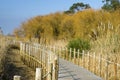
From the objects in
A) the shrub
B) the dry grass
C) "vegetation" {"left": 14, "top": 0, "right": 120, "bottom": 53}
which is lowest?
the dry grass

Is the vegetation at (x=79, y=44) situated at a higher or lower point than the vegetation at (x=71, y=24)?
lower

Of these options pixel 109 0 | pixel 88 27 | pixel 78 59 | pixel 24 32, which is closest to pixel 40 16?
pixel 24 32

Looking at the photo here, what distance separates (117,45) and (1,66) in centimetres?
598

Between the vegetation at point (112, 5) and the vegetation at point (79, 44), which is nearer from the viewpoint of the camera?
the vegetation at point (79, 44)

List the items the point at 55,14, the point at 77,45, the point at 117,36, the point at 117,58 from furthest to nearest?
the point at 55,14 → the point at 77,45 → the point at 117,36 → the point at 117,58


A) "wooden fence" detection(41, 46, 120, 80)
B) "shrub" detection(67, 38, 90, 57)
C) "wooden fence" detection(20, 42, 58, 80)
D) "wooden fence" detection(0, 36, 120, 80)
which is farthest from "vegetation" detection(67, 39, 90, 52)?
"wooden fence" detection(20, 42, 58, 80)

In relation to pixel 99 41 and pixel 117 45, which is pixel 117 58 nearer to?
Answer: pixel 117 45

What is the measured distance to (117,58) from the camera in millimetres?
20234

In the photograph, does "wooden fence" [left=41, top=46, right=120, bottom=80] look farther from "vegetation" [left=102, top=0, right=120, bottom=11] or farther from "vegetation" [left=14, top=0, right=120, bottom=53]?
"vegetation" [left=102, top=0, right=120, bottom=11]

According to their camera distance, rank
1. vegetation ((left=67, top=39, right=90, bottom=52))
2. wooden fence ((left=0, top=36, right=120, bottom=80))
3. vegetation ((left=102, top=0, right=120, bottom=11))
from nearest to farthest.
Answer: wooden fence ((left=0, top=36, right=120, bottom=80))
vegetation ((left=67, top=39, right=90, bottom=52))
vegetation ((left=102, top=0, right=120, bottom=11))

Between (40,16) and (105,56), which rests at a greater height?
(40,16)

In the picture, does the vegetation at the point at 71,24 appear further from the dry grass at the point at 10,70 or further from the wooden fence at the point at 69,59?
the dry grass at the point at 10,70

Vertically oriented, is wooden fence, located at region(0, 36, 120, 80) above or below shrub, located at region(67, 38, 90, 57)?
below

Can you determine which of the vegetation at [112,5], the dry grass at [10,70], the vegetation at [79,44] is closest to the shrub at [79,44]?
the vegetation at [79,44]
